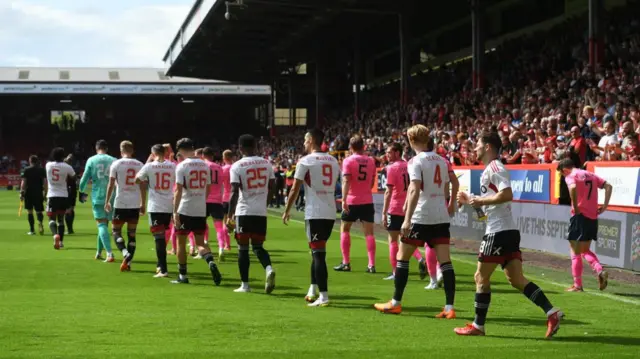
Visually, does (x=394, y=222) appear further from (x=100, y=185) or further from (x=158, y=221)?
(x=100, y=185)

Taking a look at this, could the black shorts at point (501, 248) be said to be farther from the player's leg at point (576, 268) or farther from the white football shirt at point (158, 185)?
the white football shirt at point (158, 185)

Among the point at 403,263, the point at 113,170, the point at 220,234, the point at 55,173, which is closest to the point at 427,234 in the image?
the point at 403,263

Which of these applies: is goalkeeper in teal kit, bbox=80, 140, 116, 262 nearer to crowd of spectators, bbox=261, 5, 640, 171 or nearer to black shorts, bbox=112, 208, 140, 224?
black shorts, bbox=112, 208, 140, 224

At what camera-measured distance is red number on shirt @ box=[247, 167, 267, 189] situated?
39.3 ft

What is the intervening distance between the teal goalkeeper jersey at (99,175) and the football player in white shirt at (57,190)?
9.33 feet

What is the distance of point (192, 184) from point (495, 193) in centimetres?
559

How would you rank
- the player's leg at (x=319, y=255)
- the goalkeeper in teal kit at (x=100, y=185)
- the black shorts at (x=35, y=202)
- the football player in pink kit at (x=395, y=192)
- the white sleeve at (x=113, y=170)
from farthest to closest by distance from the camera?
the black shorts at (x=35, y=202) < the goalkeeper in teal kit at (x=100, y=185) < the white sleeve at (x=113, y=170) < the football player in pink kit at (x=395, y=192) < the player's leg at (x=319, y=255)

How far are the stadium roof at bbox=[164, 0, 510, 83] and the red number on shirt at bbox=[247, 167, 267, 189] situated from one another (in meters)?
27.3

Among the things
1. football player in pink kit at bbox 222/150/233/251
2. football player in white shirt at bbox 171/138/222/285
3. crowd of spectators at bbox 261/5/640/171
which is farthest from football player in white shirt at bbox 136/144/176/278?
crowd of spectators at bbox 261/5/640/171

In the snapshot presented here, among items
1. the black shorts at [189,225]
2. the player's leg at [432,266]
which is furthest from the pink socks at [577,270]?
the black shorts at [189,225]

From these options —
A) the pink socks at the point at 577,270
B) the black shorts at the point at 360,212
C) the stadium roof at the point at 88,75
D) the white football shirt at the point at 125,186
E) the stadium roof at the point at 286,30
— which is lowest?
the pink socks at the point at 577,270

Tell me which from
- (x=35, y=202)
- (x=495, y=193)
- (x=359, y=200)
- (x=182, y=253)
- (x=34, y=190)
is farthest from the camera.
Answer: (x=34, y=190)

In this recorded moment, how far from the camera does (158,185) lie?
45.2ft

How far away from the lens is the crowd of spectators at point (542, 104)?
18850 millimetres
